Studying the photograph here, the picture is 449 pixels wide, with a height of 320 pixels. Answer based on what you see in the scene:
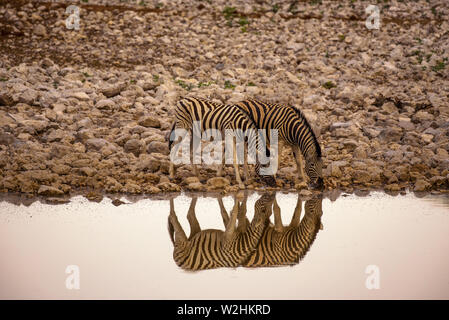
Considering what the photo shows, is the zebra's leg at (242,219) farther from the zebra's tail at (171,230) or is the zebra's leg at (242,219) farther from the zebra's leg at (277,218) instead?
the zebra's tail at (171,230)

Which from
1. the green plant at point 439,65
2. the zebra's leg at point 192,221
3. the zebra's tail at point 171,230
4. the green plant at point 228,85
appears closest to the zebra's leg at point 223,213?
the zebra's leg at point 192,221

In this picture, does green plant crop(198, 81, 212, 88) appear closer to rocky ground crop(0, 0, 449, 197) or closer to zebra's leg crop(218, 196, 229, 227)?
rocky ground crop(0, 0, 449, 197)

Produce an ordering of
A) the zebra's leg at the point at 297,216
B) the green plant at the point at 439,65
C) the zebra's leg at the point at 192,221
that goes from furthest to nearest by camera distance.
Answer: the green plant at the point at 439,65 < the zebra's leg at the point at 297,216 < the zebra's leg at the point at 192,221

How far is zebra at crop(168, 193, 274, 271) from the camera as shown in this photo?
6324 millimetres

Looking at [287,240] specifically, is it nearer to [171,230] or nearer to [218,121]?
[171,230]

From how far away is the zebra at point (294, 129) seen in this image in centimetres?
894

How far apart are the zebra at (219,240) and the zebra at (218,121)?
1.03 meters

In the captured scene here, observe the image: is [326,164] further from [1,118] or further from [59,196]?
[1,118]

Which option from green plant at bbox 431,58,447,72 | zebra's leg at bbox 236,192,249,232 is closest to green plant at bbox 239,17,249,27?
green plant at bbox 431,58,447,72

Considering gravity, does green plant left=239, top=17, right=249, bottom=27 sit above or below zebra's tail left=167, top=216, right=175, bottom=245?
above

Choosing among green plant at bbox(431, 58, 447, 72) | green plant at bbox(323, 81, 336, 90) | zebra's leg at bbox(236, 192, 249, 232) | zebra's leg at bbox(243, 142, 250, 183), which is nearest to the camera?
zebra's leg at bbox(236, 192, 249, 232)

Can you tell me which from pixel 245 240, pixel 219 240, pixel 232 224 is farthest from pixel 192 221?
pixel 245 240

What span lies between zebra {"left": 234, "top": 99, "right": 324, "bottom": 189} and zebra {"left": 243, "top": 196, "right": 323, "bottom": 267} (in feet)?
2.66

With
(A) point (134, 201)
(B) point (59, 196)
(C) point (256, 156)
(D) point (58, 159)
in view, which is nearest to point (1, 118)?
(D) point (58, 159)
